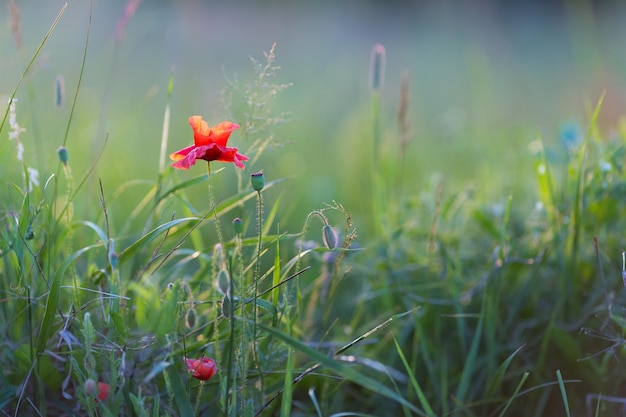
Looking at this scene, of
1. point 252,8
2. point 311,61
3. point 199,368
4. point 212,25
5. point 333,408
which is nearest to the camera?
point 199,368

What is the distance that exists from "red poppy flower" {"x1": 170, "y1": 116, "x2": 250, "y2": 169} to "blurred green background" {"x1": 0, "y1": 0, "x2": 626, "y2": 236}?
0.60ft

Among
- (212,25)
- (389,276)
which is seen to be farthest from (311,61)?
(389,276)

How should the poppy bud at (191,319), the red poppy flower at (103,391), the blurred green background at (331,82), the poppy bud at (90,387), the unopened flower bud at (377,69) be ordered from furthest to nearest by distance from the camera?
the blurred green background at (331,82) < the unopened flower bud at (377,69) < the poppy bud at (191,319) < the red poppy flower at (103,391) < the poppy bud at (90,387)

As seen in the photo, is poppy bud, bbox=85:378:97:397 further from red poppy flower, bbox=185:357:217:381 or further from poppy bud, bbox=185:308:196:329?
poppy bud, bbox=185:308:196:329

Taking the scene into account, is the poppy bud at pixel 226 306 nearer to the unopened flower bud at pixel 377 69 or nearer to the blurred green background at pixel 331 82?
the blurred green background at pixel 331 82

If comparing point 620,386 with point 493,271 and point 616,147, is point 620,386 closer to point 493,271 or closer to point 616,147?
point 493,271

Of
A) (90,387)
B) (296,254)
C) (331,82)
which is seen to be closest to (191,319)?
(90,387)

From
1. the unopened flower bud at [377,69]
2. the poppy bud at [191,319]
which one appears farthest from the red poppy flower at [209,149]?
the unopened flower bud at [377,69]

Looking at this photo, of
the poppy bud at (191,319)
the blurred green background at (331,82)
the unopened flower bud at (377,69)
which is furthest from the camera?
the blurred green background at (331,82)

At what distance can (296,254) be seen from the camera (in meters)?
1.74

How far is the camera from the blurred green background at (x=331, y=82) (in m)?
2.17

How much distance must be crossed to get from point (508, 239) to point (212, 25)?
4.53 meters

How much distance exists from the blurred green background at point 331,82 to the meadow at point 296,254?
0.08ft

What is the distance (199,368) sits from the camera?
0.92 m
